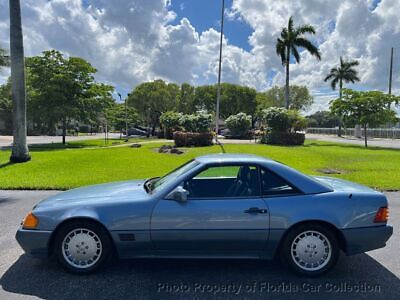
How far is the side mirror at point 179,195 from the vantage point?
3.94m

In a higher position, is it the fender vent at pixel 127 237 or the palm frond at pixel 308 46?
the palm frond at pixel 308 46

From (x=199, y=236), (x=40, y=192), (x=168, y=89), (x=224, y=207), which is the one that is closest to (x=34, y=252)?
(x=199, y=236)

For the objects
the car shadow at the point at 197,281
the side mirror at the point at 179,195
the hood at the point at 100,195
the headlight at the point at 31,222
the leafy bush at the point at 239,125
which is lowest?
the car shadow at the point at 197,281

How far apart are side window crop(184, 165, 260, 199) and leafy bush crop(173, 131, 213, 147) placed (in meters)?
18.1

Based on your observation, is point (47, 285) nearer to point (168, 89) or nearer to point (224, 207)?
point (224, 207)

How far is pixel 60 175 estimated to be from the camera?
1198 centimetres

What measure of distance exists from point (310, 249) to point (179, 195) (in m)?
1.59

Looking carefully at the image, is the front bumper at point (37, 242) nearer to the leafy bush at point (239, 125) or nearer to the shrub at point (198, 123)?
the shrub at point (198, 123)

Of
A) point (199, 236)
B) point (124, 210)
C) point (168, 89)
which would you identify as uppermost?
point (168, 89)

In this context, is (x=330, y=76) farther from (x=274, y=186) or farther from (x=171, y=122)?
(x=274, y=186)

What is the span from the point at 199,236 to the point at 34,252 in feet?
6.00

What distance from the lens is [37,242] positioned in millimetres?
4004

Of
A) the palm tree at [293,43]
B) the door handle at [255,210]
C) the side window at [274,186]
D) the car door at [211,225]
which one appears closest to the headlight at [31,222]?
the car door at [211,225]

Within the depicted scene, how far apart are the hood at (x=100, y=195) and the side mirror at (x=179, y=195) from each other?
341 millimetres
